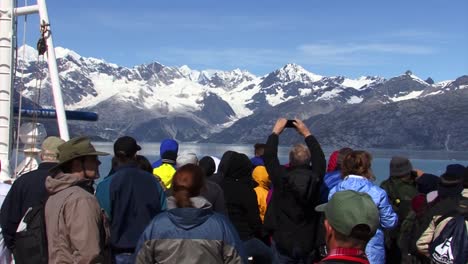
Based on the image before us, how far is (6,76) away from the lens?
15070 mm

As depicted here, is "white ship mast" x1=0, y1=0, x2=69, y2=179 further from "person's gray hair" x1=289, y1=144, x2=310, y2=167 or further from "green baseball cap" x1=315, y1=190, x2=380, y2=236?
"green baseball cap" x1=315, y1=190, x2=380, y2=236

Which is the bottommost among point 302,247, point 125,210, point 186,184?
point 302,247

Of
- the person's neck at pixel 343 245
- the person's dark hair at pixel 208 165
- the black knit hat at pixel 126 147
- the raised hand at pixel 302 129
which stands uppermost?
the raised hand at pixel 302 129

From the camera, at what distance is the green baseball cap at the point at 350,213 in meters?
4.34

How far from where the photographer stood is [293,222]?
8.25 metres

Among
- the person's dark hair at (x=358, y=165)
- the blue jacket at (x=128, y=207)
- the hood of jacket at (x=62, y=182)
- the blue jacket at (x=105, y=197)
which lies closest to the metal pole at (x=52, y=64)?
the blue jacket at (x=105, y=197)

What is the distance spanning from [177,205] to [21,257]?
1.66 m

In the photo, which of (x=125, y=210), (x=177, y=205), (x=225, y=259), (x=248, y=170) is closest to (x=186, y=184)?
(x=177, y=205)

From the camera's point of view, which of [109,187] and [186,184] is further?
[109,187]

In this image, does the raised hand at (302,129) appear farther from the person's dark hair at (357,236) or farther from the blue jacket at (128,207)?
the person's dark hair at (357,236)

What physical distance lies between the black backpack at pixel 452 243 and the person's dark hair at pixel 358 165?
5.91 ft

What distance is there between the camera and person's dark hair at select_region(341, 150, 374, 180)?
8.23 metres

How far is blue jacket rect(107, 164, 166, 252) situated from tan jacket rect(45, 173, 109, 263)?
1.21 meters

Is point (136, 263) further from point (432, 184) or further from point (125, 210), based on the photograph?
point (432, 184)
